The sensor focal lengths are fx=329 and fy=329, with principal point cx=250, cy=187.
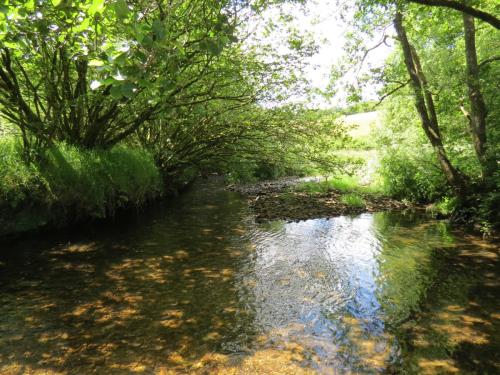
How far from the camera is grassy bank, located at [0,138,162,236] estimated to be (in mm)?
8648

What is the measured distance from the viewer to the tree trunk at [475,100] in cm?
1070

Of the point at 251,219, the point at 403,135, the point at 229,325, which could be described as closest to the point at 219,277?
the point at 229,325

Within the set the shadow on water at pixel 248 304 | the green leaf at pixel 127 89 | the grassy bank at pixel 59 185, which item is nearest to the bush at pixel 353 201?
the shadow on water at pixel 248 304

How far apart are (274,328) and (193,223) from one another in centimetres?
735

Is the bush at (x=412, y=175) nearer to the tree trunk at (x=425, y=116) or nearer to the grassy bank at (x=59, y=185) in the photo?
the tree trunk at (x=425, y=116)

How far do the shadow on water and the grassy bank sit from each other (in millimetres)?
806

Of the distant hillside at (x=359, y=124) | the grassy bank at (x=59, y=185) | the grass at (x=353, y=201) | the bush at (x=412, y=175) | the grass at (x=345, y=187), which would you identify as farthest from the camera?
the grass at (x=345, y=187)

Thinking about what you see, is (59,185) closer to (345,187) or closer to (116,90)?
(116,90)

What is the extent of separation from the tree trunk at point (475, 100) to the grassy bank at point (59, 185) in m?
12.1

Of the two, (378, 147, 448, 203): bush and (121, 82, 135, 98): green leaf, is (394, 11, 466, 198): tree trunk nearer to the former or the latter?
(378, 147, 448, 203): bush

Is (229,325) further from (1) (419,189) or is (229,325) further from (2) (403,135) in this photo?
(2) (403,135)

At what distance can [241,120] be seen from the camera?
1452cm

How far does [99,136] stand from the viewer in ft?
40.8

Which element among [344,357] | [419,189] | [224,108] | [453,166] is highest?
[224,108]
